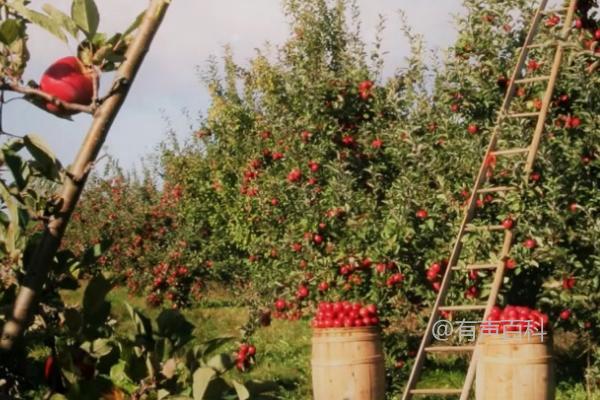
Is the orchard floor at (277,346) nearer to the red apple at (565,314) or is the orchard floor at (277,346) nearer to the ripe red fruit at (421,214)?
the red apple at (565,314)

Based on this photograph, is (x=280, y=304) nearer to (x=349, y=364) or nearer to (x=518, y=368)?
(x=349, y=364)

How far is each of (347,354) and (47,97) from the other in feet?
15.3

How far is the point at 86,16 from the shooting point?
3.02 ft

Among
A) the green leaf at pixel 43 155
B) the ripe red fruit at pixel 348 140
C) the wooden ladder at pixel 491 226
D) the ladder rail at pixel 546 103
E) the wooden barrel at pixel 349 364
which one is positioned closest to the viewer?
the green leaf at pixel 43 155

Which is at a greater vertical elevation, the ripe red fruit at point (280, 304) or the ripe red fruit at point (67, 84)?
the ripe red fruit at point (280, 304)

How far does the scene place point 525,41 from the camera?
665cm

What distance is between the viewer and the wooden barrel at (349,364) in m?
5.36

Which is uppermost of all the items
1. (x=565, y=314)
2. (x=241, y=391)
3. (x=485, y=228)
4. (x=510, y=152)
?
(x=510, y=152)

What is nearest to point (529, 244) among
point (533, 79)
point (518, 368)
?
point (533, 79)

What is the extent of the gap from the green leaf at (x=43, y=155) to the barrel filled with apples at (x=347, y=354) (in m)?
4.50

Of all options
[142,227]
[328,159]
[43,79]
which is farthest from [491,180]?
[142,227]

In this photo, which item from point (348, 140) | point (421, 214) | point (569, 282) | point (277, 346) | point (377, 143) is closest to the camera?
point (569, 282)

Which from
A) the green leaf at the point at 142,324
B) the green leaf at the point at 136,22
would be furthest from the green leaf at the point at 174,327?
the green leaf at the point at 136,22

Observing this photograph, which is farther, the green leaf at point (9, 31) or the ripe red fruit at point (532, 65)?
the ripe red fruit at point (532, 65)
